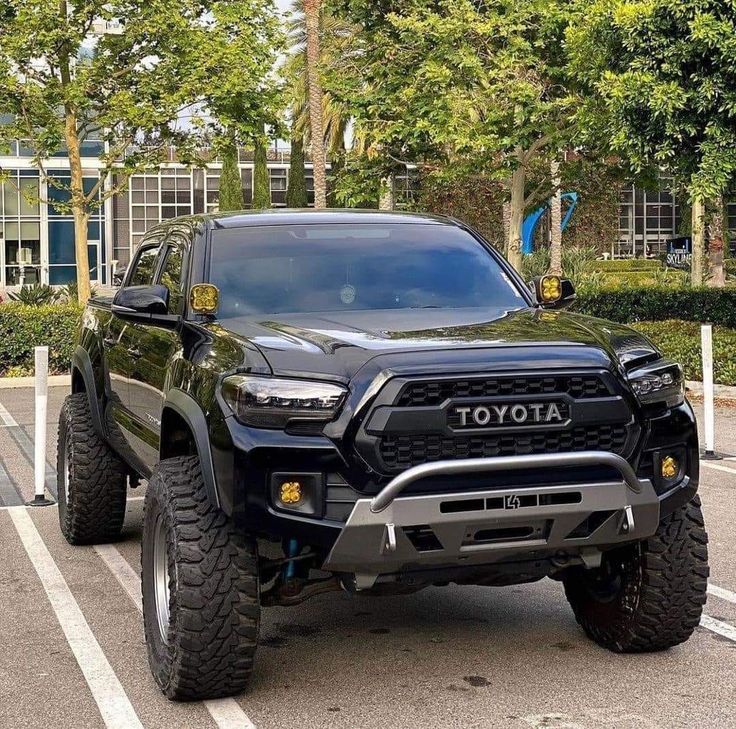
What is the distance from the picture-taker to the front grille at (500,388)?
443cm

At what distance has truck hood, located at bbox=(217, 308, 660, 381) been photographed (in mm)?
4559

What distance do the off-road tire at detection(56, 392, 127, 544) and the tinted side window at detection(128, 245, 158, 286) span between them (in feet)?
3.18

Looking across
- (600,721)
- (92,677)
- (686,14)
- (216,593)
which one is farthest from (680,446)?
(686,14)

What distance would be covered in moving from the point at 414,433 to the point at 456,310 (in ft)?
4.39

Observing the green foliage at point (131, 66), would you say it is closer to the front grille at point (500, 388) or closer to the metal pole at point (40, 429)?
the metal pole at point (40, 429)

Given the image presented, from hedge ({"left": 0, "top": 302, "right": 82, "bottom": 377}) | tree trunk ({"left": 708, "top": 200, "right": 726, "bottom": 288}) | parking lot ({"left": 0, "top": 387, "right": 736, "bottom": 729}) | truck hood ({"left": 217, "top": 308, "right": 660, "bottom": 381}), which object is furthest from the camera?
tree trunk ({"left": 708, "top": 200, "right": 726, "bottom": 288})

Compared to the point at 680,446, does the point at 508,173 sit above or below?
above

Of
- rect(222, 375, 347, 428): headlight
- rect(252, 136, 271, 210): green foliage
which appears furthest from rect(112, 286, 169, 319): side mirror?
rect(252, 136, 271, 210): green foliage

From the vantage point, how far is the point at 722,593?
6469 millimetres

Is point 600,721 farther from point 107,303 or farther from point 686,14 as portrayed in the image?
point 686,14

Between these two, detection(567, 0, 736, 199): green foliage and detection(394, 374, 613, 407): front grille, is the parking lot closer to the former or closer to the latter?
detection(394, 374, 613, 407): front grille

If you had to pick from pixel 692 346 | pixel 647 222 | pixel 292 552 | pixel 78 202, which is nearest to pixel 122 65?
pixel 78 202

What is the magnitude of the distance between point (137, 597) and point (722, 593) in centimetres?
307

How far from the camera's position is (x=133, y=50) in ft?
76.8
